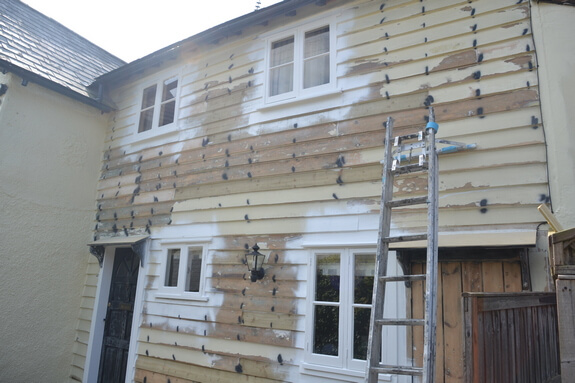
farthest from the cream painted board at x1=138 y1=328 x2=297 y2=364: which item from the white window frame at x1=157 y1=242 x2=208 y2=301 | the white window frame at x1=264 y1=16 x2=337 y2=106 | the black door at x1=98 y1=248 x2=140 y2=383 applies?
the white window frame at x1=264 y1=16 x2=337 y2=106

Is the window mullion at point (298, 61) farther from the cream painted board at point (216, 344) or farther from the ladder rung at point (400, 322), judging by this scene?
the ladder rung at point (400, 322)

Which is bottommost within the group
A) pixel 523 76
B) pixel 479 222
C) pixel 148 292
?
pixel 148 292

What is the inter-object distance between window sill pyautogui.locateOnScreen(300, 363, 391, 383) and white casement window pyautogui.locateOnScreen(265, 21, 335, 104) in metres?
3.10

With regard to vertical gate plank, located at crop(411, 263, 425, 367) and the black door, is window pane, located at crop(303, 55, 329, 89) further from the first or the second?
the black door

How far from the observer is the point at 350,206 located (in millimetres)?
4691

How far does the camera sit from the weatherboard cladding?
6949 mm

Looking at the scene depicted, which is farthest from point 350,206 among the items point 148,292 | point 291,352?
point 148,292

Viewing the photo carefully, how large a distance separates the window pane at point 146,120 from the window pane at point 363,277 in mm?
4508

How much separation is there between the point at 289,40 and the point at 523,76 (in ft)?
9.77

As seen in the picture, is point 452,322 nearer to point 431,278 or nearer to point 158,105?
point 431,278

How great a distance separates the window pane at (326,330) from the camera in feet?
14.6

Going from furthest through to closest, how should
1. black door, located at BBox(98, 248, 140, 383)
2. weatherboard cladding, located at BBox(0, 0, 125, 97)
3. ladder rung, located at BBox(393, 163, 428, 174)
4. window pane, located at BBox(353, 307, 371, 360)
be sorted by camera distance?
weatherboard cladding, located at BBox(0, 0, 125, 97) < black door, located at BBox(98, 248, 140, 383) < window pane, located at BBox(353, 307, 371, 360) < ladder rung, located at BBox(393, 163, 428, 174)

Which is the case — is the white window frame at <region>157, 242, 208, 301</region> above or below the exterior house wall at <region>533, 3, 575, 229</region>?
below

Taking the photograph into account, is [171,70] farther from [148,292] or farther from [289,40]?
[148,292]
